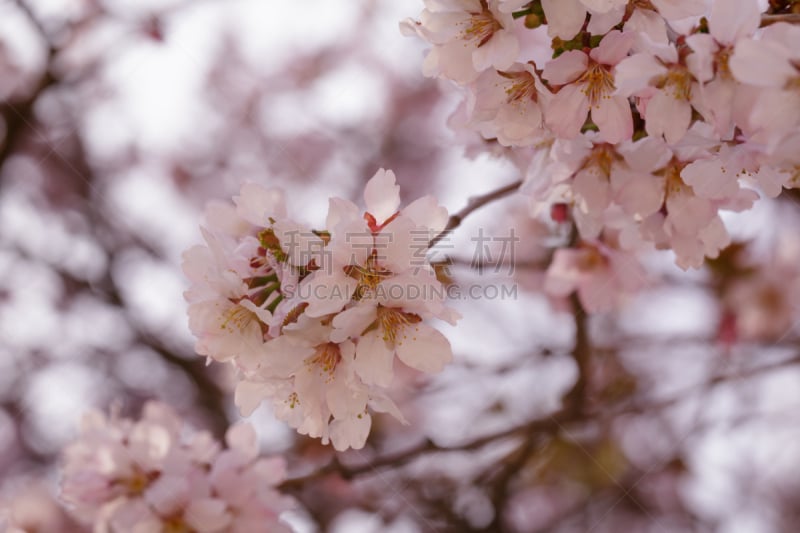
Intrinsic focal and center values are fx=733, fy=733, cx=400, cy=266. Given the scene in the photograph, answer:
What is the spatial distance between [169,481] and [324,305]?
28.1 inches

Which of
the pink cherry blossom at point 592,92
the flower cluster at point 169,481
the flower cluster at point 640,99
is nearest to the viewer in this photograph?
A: the flower cluster at point 640,99

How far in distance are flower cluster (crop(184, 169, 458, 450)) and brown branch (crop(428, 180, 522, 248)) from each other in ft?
0.13

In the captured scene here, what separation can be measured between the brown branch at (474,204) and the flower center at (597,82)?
255 mm

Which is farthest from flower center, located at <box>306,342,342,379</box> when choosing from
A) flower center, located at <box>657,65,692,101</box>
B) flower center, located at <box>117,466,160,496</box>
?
flower center, located at <box>117,466,160,496</box>

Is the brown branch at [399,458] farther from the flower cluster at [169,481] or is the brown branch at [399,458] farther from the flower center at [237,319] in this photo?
the flower center at [237,319]

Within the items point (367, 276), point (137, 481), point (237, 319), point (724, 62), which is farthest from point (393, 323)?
point (137, 481)

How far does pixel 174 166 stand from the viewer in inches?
171

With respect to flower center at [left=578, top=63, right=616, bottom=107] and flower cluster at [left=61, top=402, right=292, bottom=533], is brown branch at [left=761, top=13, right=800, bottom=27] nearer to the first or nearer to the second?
flower center at [left=578, top=63, right=616, bottom=107]

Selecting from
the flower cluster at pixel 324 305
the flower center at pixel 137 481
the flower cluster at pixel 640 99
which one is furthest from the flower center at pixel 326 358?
the flower center at pixel 137 481

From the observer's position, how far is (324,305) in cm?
90

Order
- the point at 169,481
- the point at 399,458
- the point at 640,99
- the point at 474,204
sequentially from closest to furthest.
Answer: the point at 640,99
the point at 474,204
the point at 169,481
the point at 399,458

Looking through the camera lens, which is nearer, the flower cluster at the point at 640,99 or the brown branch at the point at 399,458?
the flower cluster at the point at 640,99

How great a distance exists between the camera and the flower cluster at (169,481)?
1386 mm

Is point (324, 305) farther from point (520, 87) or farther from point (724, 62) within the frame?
point (724, 62)
